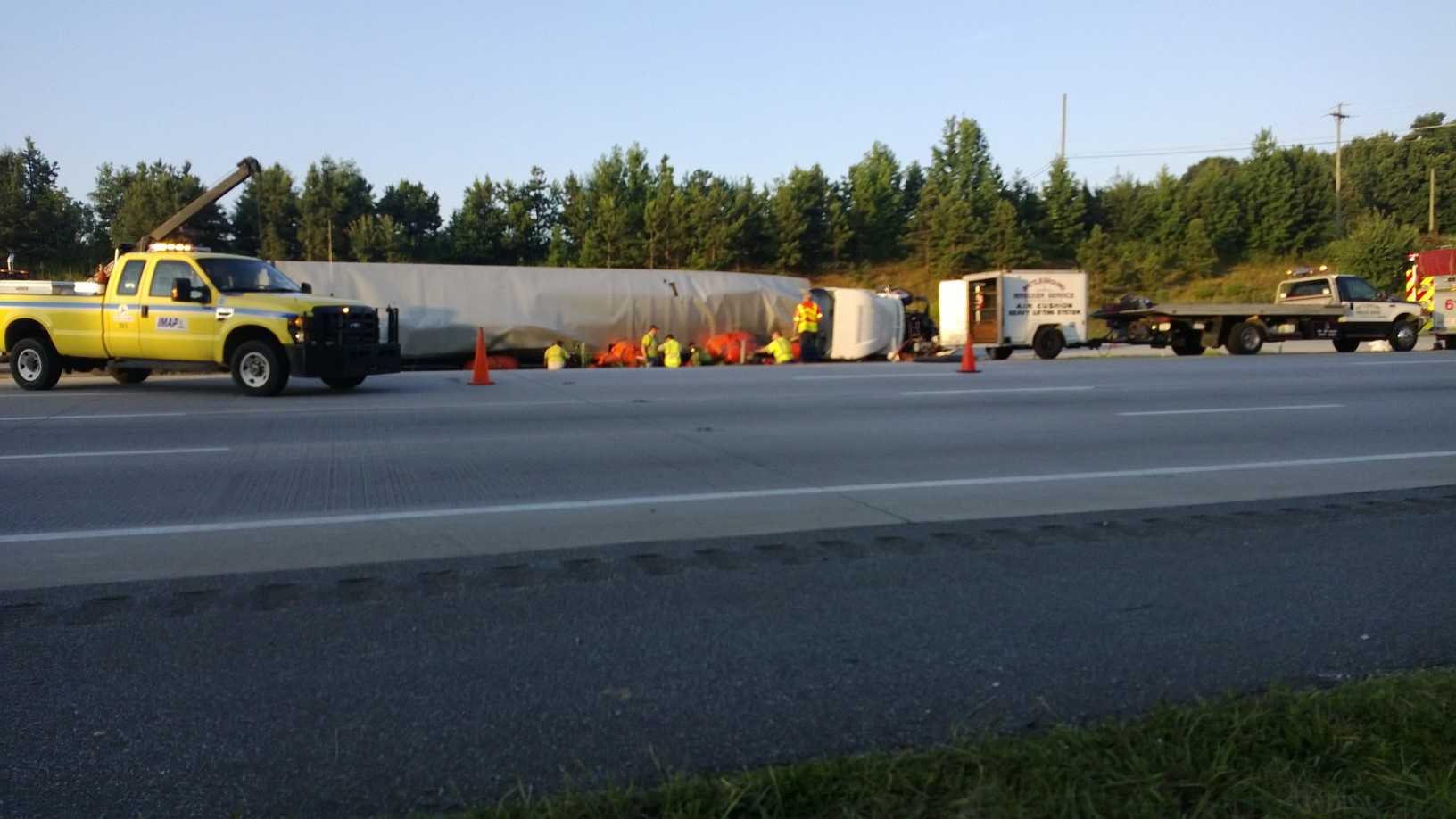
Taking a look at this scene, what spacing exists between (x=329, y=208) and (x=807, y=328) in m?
34.1

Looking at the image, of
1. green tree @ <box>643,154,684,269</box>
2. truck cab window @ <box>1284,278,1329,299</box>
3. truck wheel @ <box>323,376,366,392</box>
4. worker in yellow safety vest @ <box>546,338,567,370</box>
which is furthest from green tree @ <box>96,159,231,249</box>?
truck cab window @ <box>1284,278,1329,299</box>

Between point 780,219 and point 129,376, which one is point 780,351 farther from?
point 780,219

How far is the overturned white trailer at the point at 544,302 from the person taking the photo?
2620 centimetres

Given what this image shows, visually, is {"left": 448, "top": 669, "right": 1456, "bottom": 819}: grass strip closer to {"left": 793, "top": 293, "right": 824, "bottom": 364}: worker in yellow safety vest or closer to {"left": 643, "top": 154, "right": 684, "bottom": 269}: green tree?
{"left": 793, "top": 293, "right": 824, "bottom": 364}: worker in yellow safety vest

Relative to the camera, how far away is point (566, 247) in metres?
59.0

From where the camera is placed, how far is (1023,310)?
30.5 m

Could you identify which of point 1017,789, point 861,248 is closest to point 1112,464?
point 1017,789

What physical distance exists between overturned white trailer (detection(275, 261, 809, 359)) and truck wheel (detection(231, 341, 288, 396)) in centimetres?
920

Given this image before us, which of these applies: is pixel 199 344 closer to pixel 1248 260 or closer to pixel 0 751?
pixel 0 751

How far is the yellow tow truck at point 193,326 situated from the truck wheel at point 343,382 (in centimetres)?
3

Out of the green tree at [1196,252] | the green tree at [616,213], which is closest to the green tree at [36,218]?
the green tree at [616,213]

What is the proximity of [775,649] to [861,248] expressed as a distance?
207 ft

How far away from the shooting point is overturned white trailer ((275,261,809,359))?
26.2 metres

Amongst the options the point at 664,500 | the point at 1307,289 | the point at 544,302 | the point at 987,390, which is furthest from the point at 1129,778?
the point at 1307,289
